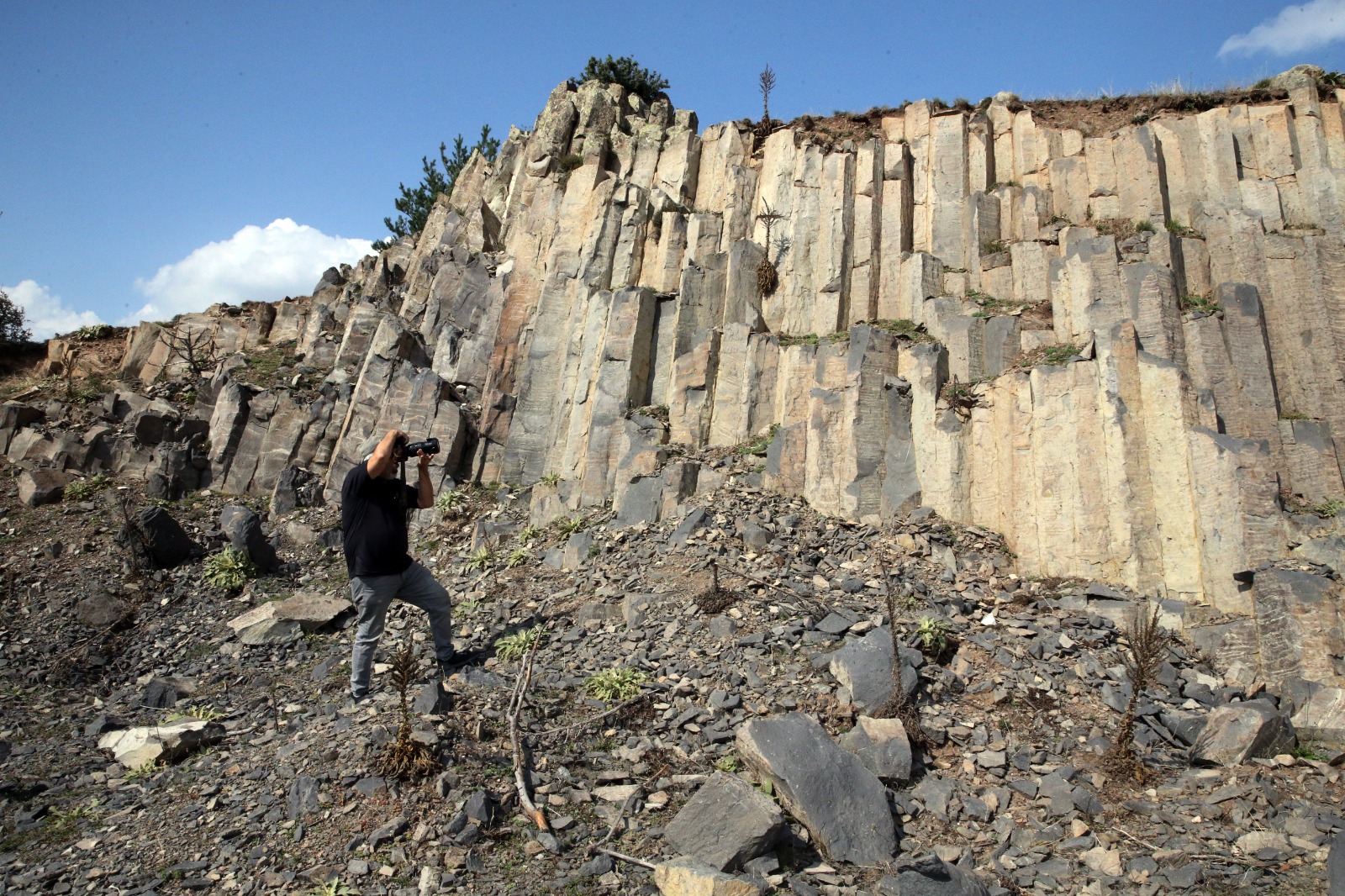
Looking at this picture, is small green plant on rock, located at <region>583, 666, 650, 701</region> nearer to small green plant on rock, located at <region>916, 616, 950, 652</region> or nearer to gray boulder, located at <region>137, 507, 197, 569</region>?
small green plant on rock, located at <region>916, 616, 950, 652</region>

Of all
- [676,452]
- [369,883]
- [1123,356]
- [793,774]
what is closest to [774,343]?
[676,452]

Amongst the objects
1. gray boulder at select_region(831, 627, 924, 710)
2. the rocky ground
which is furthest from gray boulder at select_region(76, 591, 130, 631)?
gray boulder at select_region(831, 627, 924, 710)

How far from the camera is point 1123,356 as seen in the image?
34.0 ft

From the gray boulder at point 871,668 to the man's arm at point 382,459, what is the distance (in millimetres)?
4863

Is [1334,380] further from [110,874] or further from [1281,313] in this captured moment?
[110,874]

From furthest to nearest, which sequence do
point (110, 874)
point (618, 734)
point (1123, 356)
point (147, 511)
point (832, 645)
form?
point (147, 511)
point (1123, 356)
point (832, 645)
point (618, 734)
point (110, 874)

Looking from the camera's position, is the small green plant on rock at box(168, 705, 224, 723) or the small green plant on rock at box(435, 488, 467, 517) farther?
the small green plant on rock at box(435, 488, 467, 517)

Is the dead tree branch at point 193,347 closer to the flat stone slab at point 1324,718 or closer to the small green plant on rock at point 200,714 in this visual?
the small green plant on rock at point 200,714

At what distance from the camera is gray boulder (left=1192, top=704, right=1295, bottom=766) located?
6.91 meters

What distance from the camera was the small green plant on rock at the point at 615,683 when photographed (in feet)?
25.9

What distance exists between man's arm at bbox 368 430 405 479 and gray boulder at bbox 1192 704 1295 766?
25.9 feet

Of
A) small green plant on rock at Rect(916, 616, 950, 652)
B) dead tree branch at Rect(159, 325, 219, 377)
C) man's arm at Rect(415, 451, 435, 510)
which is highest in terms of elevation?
dead tree branch at Rect(159, 325, 219, 377)

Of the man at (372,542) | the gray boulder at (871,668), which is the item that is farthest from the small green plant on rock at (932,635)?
the man at (372,542)

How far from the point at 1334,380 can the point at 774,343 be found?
8.39 metres
